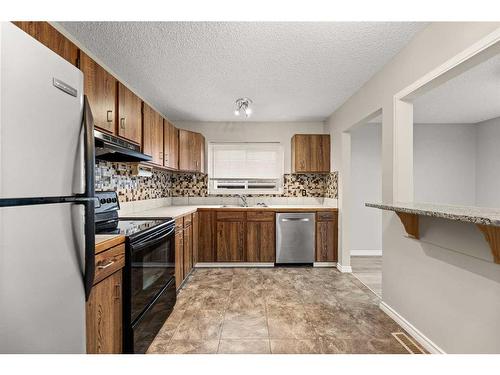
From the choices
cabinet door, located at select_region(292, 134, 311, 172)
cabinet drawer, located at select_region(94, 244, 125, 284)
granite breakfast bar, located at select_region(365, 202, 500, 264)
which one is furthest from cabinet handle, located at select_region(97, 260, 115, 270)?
cabinet door, located at select_region(292, 134, 311, 172)

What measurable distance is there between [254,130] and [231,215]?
166cm

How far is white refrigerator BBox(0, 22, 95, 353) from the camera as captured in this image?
79 centimetres

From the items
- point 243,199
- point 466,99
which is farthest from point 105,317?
point 466,99

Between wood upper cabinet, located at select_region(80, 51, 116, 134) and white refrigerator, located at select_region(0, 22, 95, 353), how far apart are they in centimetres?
70

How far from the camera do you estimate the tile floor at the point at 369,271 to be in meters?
3.23

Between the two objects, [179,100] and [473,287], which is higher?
[179,100]

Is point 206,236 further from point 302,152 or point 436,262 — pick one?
point 436,262

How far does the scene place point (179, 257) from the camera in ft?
9.77

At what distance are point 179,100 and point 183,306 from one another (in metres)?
2.60

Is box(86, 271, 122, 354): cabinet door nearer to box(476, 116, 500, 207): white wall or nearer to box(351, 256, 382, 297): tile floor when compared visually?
box(351, 256, 382, 297): tile floor
